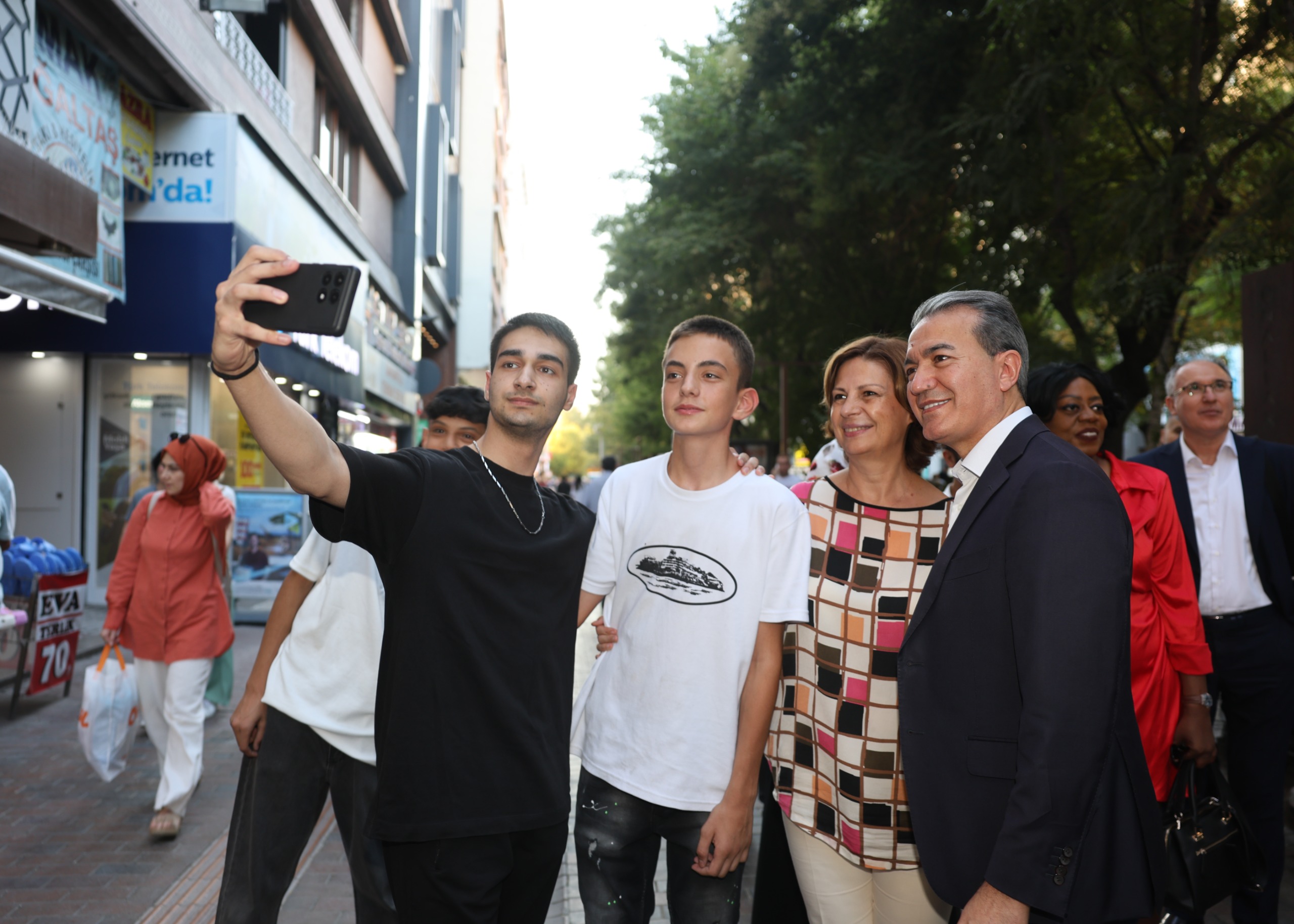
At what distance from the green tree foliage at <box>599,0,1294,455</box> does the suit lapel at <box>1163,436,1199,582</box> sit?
6.19 meters

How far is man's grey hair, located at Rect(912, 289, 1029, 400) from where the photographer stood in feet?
7.33

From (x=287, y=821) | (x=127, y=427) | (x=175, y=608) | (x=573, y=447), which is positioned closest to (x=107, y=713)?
(x=175, y=608)

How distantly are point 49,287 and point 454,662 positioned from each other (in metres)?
7.16

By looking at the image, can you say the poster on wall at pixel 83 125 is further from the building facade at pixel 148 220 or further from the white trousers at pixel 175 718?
the white trousers at pixel 175 718

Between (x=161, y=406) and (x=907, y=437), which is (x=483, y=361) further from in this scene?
(x=907, y=437)

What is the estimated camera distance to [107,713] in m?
5.19

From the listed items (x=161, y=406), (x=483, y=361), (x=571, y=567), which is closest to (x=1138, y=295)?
(x=571, y=567)

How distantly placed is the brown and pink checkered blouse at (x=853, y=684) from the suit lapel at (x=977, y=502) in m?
0.36

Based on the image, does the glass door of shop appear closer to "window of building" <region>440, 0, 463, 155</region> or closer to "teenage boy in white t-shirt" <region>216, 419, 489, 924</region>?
"teenage boy in white t-shirt" <region>216, 419, 489, 924</region>

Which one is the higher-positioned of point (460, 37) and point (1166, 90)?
point (460, 37)

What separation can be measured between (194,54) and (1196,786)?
11.4 m

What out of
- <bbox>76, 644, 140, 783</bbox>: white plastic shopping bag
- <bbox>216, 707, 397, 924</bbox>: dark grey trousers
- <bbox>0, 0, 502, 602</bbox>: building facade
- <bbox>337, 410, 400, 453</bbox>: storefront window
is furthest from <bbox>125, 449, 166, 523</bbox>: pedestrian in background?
<bbox>216, 707, 397, 924</bbox>: dark grey trousers

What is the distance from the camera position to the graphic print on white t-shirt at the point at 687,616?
256 cm

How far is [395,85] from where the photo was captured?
23.6 m
